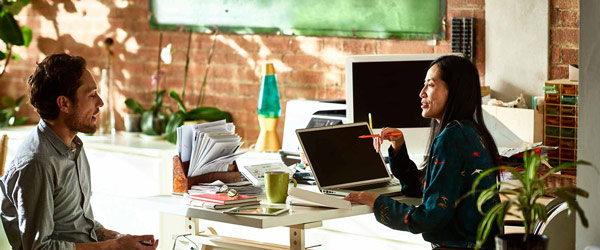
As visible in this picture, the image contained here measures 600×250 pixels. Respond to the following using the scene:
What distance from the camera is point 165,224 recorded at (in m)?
4.57

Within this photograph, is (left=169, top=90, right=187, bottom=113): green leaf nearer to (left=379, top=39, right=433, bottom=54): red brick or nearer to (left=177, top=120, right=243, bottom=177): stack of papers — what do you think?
(left=379, top=39, right=433, bottom=54): red brick

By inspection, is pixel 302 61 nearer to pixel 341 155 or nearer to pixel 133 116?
pixel 133 116

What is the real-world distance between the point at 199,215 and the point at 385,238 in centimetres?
116

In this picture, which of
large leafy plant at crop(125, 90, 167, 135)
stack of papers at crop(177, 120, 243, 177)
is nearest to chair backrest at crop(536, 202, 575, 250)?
stack of papers at crop(177, 120, 243, 177)

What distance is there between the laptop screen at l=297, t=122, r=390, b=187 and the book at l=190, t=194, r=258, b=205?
0.26m

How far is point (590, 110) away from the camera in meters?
2.17

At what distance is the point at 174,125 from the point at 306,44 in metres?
0.85

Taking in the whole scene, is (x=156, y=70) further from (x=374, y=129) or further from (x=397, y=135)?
(x=397, y=135)

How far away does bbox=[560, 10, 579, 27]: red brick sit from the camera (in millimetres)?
3545

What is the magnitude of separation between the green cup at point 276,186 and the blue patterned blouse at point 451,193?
0.37 meters

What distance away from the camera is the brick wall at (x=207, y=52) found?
4.24 meters

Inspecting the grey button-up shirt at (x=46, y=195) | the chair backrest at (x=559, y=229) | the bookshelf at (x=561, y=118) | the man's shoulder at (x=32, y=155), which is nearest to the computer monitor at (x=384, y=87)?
the bookshelf at (x=561, y=118)

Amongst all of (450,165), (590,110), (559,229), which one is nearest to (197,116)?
(559,229)

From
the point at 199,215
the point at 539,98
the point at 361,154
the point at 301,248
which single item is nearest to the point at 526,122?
the point at 539,98
